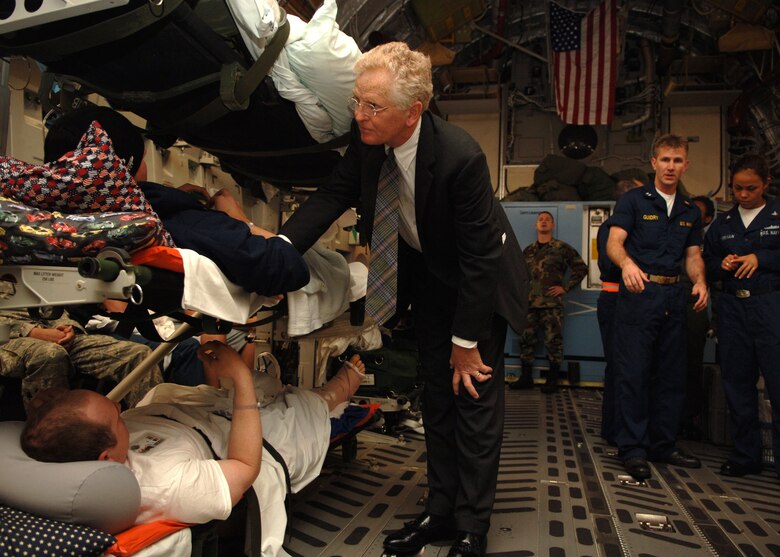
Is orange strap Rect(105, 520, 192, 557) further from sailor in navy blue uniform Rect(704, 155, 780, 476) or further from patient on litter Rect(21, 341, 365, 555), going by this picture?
sailor in navy blue uniform Rect(704, 155, 780, 476)

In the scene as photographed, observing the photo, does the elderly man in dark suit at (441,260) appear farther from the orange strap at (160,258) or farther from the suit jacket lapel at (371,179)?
the orange strap at (160,258)

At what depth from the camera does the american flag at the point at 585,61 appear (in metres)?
6.99

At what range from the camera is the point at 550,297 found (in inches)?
250

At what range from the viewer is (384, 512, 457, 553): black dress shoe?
217 centimetres

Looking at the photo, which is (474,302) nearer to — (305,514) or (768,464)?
(305,514)

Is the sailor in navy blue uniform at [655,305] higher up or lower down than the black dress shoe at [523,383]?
higher up

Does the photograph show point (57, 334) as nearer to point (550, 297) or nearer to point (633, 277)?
point (633, 277)

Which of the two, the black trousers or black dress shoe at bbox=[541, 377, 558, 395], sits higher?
the black trousers

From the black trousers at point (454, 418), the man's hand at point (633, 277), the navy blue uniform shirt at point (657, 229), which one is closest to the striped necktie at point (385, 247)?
the black trousers at point (454, 418)

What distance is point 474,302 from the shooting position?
2.00 meters

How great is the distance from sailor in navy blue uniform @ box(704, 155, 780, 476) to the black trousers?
1.97 metres

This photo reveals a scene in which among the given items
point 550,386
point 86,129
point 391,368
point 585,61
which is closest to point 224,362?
point 86,129

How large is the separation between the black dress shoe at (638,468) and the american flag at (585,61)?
5096mm

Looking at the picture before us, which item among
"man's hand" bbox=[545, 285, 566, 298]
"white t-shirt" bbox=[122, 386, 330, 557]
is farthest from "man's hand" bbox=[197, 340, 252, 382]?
"man's hand" bbox=[545, 285, 566, 298]
